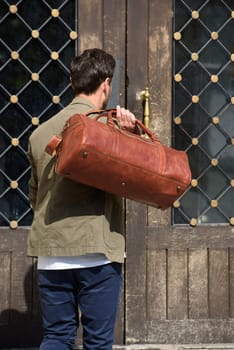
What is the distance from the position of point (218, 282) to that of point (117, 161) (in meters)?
1.99

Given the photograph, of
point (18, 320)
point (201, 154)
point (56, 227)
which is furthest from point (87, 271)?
point (201, 154)

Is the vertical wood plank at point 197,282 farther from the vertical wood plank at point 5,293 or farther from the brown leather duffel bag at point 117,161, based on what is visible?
the brown leather duffel bag at point 117,161

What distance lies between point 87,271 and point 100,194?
12.6 inches

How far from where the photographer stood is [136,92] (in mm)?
4449

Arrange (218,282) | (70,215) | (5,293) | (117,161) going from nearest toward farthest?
(117,161) → (70,215) → (5,293) → (218,282)

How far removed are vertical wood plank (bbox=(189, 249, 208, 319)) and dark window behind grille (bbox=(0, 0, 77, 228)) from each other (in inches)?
42.1

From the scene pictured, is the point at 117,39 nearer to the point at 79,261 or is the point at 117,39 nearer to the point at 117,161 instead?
the point at 117,161

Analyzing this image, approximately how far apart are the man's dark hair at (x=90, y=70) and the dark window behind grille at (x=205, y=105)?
5.19 feet

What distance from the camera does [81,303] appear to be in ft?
9.73

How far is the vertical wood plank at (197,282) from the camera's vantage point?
451cm

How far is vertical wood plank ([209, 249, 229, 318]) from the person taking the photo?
4.53 metres

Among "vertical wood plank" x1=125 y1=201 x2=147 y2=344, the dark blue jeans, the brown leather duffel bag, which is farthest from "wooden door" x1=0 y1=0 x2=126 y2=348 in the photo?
the brown leather duffel bag

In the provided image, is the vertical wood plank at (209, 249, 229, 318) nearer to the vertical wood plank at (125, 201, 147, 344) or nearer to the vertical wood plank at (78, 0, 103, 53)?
the vertical wood plank at (125, 201, 147, 344)

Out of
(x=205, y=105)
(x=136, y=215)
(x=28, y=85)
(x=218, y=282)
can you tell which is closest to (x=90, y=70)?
(x=28, y=85)
